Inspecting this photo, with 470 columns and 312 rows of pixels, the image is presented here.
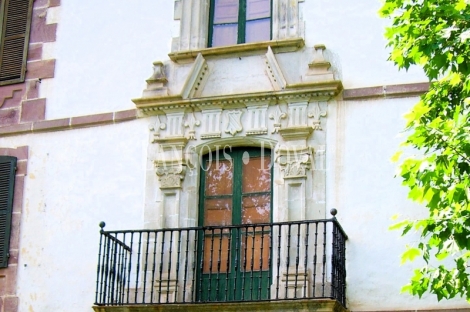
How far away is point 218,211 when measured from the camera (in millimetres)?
12188

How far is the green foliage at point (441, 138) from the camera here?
859 centimetres

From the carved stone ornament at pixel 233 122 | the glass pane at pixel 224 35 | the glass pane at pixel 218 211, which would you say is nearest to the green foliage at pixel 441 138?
the carved stone ornament at pixel 233 122

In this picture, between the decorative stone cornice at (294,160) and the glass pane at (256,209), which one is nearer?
the decorative stone cornice at (294,160)

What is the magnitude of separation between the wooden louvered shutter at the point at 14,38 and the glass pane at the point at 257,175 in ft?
12.0

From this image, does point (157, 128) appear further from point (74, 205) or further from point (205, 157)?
point (74, 205)

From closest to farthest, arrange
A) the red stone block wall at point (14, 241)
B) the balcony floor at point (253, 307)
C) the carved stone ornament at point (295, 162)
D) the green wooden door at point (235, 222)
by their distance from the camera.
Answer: the balcony floor at point (253, 307)
the green wooden door at point (235, 222)
the carved stone ornament at point (295, 162)
the red stone block wall at point (14, 241)

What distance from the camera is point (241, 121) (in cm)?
1228

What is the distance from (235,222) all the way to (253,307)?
1580 mm

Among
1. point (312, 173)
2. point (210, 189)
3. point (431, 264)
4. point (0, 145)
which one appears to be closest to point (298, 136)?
point (312, 173)

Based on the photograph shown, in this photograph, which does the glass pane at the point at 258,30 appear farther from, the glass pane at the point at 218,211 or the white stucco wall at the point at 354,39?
the glass pane at the point at 218,211

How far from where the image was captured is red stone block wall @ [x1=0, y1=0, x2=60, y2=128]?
44.2 ft

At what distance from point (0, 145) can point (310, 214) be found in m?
4.61

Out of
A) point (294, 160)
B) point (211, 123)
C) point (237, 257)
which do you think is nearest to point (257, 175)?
point (294, 160)

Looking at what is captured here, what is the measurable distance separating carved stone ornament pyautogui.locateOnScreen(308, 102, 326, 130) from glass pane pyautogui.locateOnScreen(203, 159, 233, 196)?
1224mm
